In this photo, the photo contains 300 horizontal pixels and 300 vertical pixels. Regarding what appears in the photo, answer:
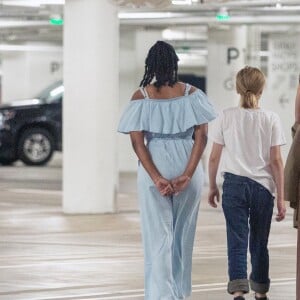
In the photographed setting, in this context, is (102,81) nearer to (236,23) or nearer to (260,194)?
(236,23)

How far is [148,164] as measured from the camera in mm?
6785

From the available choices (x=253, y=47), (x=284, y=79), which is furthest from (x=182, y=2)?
(x=284, y=79)

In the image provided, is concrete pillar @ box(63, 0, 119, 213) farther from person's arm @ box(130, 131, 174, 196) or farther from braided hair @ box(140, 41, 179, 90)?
person's arm @ box(130, 131, 174, 196)

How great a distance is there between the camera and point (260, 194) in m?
7.43

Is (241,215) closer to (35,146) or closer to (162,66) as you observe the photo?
(162,66)

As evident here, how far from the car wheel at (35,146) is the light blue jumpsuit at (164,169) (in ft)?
54.5

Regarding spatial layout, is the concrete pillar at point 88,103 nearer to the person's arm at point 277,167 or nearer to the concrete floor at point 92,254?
the concrete floor at point 92,254

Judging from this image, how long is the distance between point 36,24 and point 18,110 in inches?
157

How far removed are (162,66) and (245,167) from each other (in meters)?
1.01

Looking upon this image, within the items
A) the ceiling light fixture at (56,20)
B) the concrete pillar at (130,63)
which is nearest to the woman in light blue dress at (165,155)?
the ceiling light fixture at (56,20)

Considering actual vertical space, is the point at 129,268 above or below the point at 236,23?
below

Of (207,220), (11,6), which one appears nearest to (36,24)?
(11,6)

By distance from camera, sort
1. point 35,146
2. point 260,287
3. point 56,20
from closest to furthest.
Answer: point 260,287 → point 56,20 → point 35,146

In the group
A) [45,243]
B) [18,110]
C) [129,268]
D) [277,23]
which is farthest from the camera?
[18,110]
